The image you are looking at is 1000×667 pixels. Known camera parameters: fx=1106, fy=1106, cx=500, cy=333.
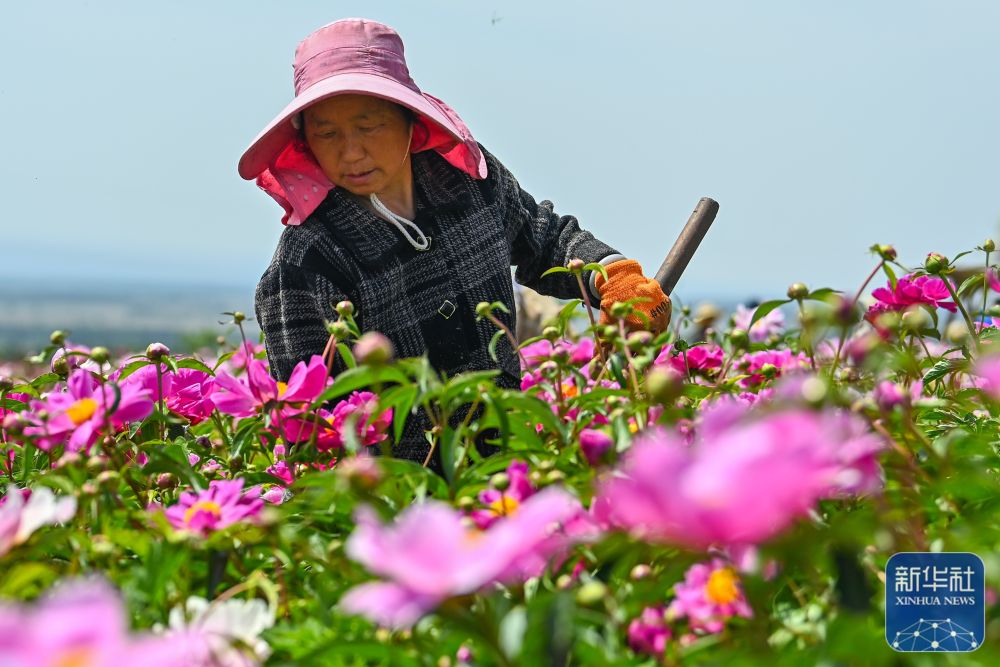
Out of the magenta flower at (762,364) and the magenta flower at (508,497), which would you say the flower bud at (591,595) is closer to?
the magenta flower at (508,497)

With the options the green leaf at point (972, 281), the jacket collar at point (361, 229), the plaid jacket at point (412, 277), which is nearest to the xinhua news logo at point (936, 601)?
the green leaf at point (972, 281)

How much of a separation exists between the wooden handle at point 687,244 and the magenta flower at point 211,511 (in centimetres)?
119

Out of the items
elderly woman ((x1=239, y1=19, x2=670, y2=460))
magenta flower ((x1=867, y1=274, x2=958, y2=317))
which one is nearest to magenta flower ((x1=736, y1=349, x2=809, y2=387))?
magenta flower ((x1=867, y1=274, x2=958, y2=317))

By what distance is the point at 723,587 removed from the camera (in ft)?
2.21

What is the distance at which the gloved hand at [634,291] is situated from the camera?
5.82 feet

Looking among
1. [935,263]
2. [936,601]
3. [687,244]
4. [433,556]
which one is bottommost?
[936,601]

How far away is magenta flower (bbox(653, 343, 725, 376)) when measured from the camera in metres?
1.39

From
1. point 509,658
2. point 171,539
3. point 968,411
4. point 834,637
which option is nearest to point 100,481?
point 171,539

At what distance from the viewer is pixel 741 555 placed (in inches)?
25.1

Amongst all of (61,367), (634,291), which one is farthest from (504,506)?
(634,291)

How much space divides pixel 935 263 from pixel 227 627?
34.8 inches

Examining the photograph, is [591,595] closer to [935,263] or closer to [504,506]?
[504,506]

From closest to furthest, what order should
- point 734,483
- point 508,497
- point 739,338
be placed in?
point 734,483 → point 508,497 → point 739,338

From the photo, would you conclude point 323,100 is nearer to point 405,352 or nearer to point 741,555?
point 405,352
